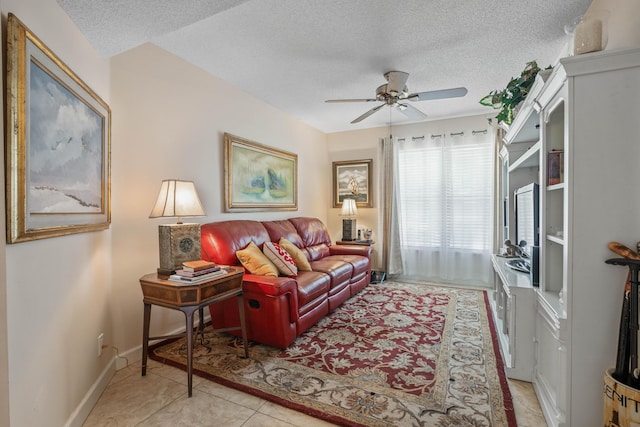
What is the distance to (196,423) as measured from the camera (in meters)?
1.65

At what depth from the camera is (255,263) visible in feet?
8.80

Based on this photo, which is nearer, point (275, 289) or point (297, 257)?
point (275, 289)

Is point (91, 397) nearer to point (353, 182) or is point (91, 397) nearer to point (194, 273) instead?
point (194, 273)

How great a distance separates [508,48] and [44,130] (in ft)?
11.0

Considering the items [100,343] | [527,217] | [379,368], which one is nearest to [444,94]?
[527,217]

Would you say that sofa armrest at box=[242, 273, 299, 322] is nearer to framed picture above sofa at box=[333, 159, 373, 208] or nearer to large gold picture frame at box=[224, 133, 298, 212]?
large gold picture frame at box=[224, 133, 298, 212]

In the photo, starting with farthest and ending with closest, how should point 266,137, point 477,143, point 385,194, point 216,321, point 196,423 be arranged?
point 385,194 → point 477,143 → point 266,137 → point 216,321 → point 196,423

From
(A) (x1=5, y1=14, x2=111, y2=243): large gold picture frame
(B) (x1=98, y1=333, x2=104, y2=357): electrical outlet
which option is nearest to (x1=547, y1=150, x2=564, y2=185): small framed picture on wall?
(A) (x1=5, y1=14, x2=111, y2=243): large gold picture frame

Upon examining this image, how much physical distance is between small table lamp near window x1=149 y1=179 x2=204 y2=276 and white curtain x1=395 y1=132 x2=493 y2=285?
3.57 metres

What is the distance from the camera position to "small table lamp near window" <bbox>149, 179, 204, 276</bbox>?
214cm

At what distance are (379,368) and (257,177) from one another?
2628 mm

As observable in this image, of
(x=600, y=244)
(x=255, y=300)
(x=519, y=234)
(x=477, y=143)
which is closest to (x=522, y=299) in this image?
(x=600, y=244)

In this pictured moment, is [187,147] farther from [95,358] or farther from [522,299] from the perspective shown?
[522,299]

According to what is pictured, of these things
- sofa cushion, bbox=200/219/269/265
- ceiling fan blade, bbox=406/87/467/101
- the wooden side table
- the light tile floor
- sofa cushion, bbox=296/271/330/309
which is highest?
ceiling fan blade, bbox=406/87/467/101
